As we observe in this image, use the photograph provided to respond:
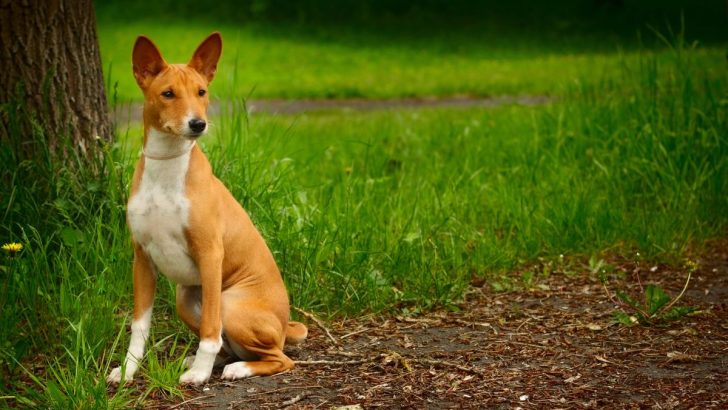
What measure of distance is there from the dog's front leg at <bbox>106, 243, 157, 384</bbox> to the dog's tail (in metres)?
0.63

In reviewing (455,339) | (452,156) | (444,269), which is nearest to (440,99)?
(452,156)

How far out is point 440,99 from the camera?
13297 millimetres

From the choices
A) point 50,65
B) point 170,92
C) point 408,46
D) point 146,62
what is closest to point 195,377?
point 170,92

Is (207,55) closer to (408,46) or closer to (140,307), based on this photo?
(140,307)

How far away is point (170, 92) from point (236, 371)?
115cm

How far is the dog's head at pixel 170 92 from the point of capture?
361 cm

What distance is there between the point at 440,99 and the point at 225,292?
9.60 metres

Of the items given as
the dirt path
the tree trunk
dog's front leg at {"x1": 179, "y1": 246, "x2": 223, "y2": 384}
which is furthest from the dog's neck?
the dirt path

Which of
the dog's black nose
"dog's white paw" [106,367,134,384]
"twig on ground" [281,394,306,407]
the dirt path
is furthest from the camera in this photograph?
the dirt path

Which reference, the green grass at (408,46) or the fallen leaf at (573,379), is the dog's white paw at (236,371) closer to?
the fallen leaf at (573,379)

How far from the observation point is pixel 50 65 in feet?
16.6

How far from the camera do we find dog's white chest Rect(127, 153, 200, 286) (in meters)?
3.75

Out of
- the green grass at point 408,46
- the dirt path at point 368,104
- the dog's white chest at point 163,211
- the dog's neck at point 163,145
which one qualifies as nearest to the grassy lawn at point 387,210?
the dog's white chest at point 163,211

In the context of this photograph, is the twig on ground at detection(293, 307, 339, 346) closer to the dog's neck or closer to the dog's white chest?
the dog's white chest
